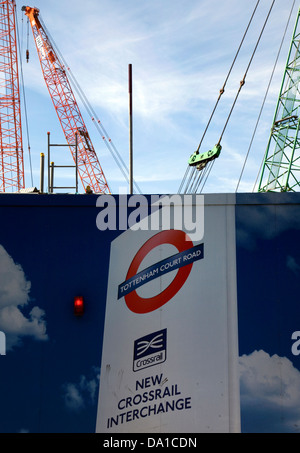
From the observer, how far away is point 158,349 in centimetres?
511

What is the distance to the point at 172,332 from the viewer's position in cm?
513

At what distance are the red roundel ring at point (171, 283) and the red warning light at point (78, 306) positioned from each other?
0.51 metres

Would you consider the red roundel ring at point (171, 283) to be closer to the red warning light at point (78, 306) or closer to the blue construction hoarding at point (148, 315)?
the blue construction hoarding at point (148, 315)

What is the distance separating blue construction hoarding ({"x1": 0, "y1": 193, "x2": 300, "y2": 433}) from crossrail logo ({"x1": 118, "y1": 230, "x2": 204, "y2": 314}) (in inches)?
0.5

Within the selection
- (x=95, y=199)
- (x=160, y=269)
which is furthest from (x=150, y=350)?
(x=95, y=199)

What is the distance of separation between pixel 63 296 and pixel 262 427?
267 cm

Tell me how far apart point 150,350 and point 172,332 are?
1.04 ft

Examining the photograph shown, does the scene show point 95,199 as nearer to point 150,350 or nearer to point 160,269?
point 160,269

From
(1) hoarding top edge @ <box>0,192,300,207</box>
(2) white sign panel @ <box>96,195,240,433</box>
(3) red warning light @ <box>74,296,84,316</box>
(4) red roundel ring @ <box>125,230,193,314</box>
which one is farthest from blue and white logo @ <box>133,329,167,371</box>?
(1) hoarding top edge @ <box>0,192,300,207</box>

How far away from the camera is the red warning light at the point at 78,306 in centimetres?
514

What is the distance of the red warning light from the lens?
5.14 meters

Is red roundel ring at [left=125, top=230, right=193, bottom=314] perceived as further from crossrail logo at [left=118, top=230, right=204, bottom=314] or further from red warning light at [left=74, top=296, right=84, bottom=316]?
red warning light at [left=74, top=296, right=84, bottom=316]

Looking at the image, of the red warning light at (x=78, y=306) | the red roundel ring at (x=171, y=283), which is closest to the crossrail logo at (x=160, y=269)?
the red roundel ring at (x=171, y=283)
